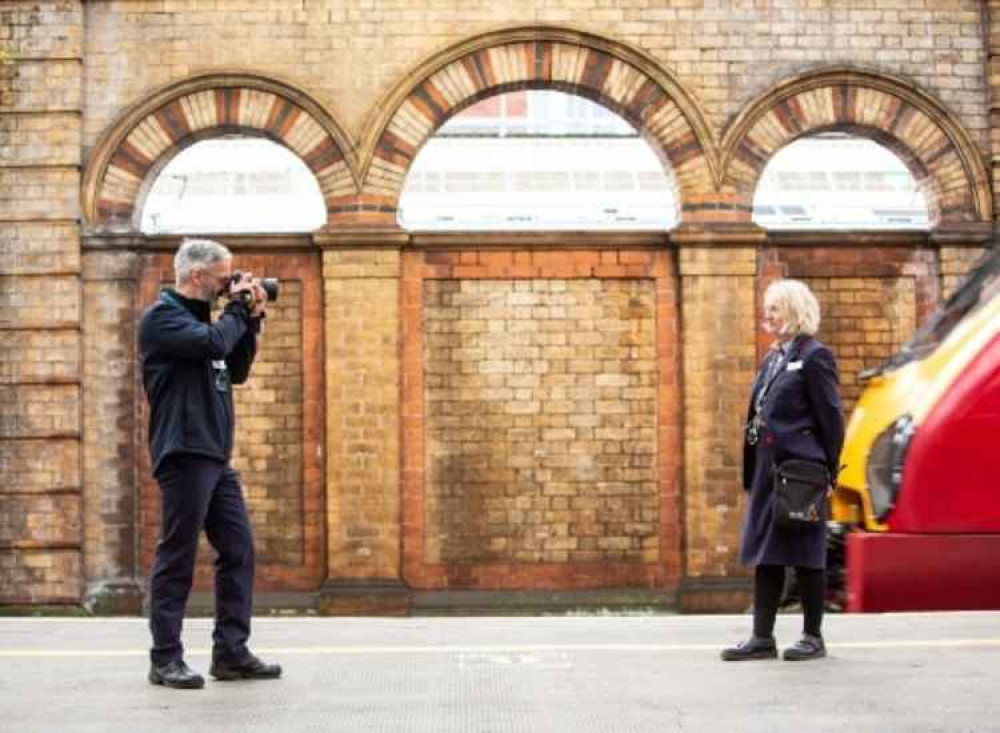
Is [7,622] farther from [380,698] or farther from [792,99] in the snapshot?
[792,99]

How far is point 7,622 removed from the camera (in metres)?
11.0

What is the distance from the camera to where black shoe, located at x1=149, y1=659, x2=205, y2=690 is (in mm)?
7766

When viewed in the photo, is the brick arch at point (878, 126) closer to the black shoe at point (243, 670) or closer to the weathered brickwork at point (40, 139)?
the weathered brickwork at point (40, 139)

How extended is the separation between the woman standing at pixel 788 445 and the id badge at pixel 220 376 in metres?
2.60

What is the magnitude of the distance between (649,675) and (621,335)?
845 cm

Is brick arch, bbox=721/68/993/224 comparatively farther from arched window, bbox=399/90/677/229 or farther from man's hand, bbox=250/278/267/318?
man's hand, bbox=250/278/267/318

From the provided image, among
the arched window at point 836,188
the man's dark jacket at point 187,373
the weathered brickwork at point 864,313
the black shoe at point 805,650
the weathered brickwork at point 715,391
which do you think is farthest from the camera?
the arched window at point 836,188

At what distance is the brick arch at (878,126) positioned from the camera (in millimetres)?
16453

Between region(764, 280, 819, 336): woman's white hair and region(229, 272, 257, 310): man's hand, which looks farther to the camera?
region(764, 280, 819, 336): woman's white hair

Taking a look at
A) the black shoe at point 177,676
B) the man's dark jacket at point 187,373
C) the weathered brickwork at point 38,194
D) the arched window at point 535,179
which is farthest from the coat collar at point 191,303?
the arched window at point 535,179

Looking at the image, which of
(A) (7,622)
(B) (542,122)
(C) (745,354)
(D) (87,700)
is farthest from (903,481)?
(B) (542,122)

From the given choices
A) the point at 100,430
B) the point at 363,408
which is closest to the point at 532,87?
the point at 363,408

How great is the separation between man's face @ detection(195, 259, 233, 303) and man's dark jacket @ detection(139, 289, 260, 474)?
2.0 inches

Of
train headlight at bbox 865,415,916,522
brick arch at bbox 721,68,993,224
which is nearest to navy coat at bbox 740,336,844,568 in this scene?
train headlight at bbox 865,415,916,522
